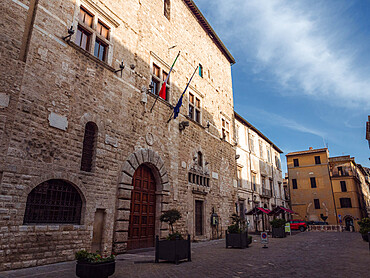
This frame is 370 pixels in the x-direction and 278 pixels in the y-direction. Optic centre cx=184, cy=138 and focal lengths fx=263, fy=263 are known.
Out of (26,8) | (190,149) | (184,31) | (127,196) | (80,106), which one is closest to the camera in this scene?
(26,8)

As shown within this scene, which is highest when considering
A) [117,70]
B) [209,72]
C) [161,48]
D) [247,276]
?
[209,72]

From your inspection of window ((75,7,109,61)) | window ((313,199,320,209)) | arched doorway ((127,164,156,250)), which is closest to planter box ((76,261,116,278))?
arched doorway ((127,164,156,250))

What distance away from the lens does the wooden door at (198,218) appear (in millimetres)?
13836

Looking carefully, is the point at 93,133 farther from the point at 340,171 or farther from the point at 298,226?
the point at 340,171

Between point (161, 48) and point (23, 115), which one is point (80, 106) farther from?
point (161, 48)

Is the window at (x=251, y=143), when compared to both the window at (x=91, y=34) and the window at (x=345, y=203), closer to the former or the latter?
the window at (x=91, y=34)

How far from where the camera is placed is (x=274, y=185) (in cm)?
2862

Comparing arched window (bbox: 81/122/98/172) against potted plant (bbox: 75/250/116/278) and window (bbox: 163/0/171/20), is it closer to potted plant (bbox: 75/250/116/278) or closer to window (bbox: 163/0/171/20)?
potted plant (bbox: 75/250/116/278)

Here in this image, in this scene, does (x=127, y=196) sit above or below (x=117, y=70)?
below

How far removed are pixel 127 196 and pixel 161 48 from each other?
743 centimetres

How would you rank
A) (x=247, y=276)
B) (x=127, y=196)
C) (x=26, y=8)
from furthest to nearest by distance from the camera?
(x=127, y=196) < (x=26, y=8) < (x=247, y=276)

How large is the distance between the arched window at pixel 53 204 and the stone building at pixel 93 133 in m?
0.03

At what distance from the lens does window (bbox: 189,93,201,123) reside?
1515 cm

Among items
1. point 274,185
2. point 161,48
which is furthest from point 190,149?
point 274,185
